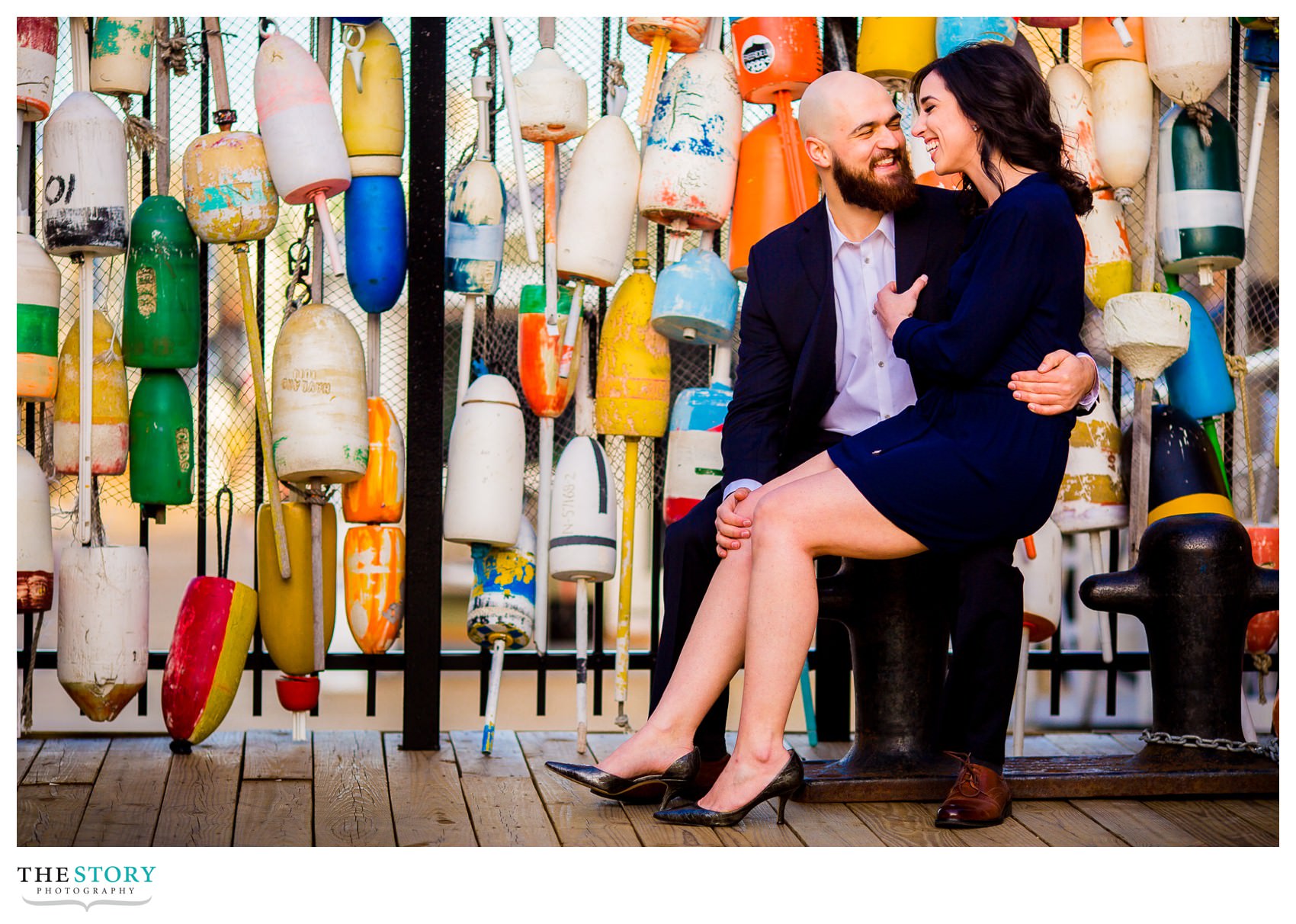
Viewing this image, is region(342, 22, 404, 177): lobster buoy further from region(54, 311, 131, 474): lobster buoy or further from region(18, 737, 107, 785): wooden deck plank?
region(18, 737, 107, 785): wooden deck plank

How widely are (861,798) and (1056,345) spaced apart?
2.61 feet

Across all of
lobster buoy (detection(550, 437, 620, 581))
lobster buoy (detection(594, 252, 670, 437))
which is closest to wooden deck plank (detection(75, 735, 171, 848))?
lobster buoy (detection(550, 437, 620, 581))

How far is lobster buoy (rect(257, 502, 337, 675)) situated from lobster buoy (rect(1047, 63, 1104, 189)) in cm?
164

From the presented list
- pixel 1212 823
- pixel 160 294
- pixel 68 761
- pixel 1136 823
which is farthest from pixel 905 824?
pixel 160 294

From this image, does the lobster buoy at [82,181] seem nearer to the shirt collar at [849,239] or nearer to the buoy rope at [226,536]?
the buoy rope at [226,536]

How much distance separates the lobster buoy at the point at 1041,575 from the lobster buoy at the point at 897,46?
36.5 inches

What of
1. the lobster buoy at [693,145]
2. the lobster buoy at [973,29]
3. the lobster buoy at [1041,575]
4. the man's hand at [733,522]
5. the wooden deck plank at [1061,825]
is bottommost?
the wooden deck plank at [1061,825]

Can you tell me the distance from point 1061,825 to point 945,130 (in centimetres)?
108

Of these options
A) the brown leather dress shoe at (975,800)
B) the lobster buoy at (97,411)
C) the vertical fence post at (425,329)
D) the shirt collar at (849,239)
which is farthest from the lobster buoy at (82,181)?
the brown leather dress shoe at (975,800)

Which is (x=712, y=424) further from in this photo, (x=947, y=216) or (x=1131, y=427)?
(x=1131, y=427)

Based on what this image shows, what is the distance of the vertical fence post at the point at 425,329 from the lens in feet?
9.36

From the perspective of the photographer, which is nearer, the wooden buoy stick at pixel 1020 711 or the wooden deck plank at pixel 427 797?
the wooden deck plank at pixel 427 797

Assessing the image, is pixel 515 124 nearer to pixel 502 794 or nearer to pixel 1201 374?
pixel 502 794
